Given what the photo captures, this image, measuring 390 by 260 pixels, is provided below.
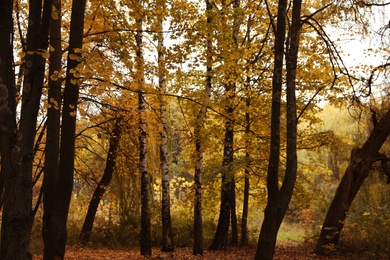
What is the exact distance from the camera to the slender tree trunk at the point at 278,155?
5.86 metres

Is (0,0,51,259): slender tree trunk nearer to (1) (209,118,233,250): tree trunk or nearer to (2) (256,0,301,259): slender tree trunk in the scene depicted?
(2) (256,0,301,259): slender tree trunk

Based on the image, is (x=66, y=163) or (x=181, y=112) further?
(x=181, y=112)

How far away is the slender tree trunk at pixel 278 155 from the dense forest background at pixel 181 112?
16 mm

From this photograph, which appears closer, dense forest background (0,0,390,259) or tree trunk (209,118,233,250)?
dense forest background (0,0,390,259)

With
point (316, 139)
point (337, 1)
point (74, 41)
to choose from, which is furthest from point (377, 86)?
point (74, 41)

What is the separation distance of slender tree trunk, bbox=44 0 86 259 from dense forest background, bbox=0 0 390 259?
2 cm

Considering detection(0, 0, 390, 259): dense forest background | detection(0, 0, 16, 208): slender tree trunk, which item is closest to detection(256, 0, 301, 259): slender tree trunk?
detection(0, 0, 390, 259): dense forest background

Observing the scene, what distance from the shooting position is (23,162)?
14.3ft

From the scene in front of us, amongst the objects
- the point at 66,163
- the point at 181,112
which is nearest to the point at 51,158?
the point at 66,163

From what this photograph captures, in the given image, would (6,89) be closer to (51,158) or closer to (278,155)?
(51,158)

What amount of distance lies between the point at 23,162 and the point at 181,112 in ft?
24.4

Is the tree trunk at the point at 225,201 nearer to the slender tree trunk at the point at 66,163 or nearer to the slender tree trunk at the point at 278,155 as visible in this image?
the slender tree trunk at the point at 278,155

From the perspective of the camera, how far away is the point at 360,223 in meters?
12.5

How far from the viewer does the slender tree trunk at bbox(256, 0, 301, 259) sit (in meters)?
5.86
